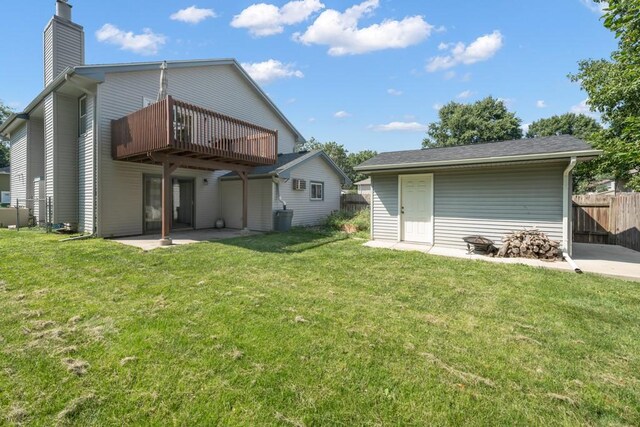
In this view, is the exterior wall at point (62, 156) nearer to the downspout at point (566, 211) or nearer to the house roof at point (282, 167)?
the house roof at point (282, 167)

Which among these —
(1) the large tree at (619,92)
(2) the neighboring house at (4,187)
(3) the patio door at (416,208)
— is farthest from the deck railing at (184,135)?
(2) the neighboring house at (4,187)

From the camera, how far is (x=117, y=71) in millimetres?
8883

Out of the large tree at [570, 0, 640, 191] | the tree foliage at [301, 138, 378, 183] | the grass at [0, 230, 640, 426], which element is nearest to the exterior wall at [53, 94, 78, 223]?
the grass at [0, 230, 640, 426]

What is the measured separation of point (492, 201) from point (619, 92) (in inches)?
363

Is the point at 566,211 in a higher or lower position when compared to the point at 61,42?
lower

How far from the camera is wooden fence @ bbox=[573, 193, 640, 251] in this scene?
788 cm

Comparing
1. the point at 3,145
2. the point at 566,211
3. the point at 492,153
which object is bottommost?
the point at 566,211

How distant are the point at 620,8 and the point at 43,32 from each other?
59.5ft

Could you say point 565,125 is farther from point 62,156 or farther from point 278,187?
point 62,156

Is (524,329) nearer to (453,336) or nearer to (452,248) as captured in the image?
(453,336)

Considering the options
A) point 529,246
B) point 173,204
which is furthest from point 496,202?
point 173,204

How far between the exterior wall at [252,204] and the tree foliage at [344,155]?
32.1m

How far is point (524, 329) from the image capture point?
10.2ft

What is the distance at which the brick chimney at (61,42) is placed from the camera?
10852 millimetres
